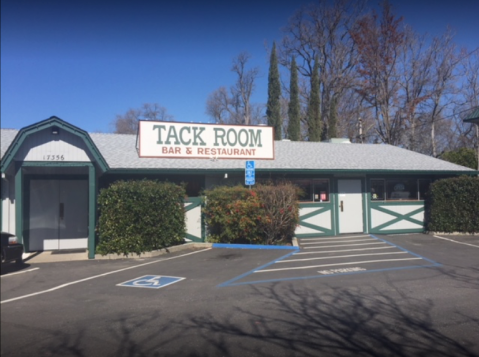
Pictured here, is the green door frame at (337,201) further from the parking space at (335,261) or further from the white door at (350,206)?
the parking space at (335,261)

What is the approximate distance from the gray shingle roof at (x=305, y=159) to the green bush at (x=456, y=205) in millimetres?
1256

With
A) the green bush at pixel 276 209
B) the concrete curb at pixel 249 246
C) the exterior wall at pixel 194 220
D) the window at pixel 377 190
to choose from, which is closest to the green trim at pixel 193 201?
the exterior wall at pixel 194 220

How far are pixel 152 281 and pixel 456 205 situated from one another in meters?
13.7

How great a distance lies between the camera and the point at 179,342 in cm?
501

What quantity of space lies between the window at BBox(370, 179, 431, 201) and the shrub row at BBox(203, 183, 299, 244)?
5.04 m

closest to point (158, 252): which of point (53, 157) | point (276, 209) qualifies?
point (276, 209)

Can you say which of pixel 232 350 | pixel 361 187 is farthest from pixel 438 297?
pixel 361 187

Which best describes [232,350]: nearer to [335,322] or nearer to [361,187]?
[335,322]

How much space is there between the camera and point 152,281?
818 cm

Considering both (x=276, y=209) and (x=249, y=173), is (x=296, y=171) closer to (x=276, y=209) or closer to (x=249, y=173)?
(x=276, y=209)

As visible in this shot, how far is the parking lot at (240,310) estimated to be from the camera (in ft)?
13.3

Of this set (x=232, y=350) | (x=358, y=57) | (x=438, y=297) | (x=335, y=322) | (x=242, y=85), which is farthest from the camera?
(x=242, y=85)

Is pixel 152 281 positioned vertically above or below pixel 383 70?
below

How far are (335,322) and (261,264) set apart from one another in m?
5.23
